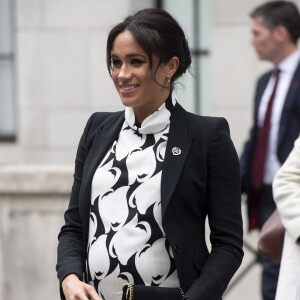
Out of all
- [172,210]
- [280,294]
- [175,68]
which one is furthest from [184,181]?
[280,294]

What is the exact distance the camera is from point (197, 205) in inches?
181

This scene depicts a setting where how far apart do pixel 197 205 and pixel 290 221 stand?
832 millimetres

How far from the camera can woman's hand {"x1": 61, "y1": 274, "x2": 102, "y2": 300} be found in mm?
4457

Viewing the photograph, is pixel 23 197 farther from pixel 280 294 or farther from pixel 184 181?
pixel 184 181

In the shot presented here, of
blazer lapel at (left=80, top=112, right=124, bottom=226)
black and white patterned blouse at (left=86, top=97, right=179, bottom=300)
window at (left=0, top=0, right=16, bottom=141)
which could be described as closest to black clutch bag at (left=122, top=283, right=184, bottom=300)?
black and white patterned blouse at (left=86, top=97, right=179, bottom=300)

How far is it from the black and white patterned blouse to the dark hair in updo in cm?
21

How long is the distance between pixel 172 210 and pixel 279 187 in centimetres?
102

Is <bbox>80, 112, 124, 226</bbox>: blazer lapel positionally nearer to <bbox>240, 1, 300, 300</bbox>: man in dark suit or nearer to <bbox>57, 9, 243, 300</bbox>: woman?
<bbox>57, 9, 243, 300</bbox>: woman

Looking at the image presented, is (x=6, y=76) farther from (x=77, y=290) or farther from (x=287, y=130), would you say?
(x=77, y=290)

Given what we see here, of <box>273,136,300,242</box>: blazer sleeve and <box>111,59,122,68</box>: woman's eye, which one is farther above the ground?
<box>111,59,122,68</box>: woman's eye

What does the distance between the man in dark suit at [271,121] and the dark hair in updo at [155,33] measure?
338cm

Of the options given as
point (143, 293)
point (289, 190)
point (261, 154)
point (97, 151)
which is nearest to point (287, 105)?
point (261, 154)

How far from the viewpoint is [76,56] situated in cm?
1111

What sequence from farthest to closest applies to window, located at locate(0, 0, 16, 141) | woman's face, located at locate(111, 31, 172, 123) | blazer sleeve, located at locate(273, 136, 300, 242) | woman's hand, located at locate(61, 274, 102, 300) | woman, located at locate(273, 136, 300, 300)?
1. window, located at locate(0, 0, 16, 141)
2. blazer sleeve, located at locate(273, 136, 300, 242)
3. woman, located at locate(273, 136, 300, 300)
4. woman's face, located at locate(111, 31, 172, 123)
5. woman's hand, located at locate(61, 274, 102, 300)
